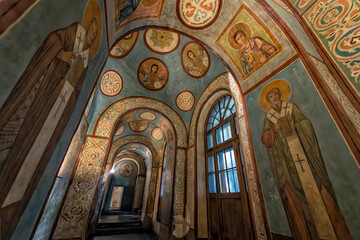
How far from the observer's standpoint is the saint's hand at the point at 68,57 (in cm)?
114

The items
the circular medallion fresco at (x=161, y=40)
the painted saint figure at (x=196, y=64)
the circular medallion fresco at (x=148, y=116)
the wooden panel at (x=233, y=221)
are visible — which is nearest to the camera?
the wooden panel at (x=233, y=221)

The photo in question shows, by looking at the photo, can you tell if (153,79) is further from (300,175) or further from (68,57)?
(300,175)

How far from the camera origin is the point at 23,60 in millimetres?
790

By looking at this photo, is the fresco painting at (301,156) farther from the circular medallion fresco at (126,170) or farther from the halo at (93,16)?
the circular medallion fresco at (126,170)

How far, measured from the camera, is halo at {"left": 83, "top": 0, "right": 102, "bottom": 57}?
133 cm

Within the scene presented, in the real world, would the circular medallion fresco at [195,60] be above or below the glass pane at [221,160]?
above

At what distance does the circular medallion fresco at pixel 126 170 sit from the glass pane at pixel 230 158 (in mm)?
15450

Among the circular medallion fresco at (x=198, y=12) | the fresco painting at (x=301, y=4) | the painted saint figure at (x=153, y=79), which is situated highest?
the painted saint figure at (x=153, y=79)

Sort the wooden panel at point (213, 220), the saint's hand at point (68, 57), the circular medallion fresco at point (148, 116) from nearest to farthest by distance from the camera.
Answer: the saint's hand at point (68, 57) < the wooden panel at point (213, 220) < the circular medallion fresco at point (148, 116)

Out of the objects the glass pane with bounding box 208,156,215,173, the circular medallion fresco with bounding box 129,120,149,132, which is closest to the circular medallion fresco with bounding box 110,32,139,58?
the circular medallion fresco with bounding box 129,120,149,132

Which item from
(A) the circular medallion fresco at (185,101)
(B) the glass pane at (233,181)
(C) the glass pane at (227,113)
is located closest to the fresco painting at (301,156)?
(B) the glass pane at (233,181)

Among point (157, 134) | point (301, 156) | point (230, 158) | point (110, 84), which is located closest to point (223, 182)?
point (230, 158)

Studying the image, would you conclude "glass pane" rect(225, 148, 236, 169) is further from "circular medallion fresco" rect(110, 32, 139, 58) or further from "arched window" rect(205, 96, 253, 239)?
"circular medallion fresco" rect(110, 32, 139, 58)

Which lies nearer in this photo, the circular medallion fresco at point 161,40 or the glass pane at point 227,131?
the glass pane at point 227,131
